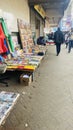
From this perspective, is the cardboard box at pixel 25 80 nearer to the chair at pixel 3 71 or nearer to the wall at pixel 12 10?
the chair at pixel 3 71

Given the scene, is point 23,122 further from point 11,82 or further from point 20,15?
point 20,15

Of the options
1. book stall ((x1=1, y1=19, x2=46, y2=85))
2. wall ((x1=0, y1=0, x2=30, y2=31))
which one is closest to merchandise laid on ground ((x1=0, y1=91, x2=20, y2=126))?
book stall ((x1=1, y1=19, x2=46, y2=85))

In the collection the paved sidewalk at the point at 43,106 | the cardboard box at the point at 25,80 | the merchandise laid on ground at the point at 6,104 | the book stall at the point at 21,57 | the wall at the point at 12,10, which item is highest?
the wall at the point at 12,10

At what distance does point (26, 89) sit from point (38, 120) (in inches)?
48.2

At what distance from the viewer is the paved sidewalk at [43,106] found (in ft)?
7.65

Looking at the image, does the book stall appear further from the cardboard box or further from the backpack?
the backpack

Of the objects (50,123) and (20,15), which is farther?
(20,15)

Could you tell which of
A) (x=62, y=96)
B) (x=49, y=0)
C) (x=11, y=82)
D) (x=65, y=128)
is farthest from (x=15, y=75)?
(x=49, y=0)

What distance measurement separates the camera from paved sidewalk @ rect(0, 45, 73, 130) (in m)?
2.33

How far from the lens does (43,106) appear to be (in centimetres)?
286

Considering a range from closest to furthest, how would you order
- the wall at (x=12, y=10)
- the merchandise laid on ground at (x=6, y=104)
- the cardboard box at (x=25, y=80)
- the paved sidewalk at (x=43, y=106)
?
the merchandise laid on ground at (x=6, y=104)
the paved sidewalk at (x=43, y=106)
the cardboard box at (x=25, y=80)
the wall at (x=12, y=10)

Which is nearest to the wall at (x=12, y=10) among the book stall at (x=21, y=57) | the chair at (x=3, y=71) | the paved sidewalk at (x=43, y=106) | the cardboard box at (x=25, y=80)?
the book stall at (x=21, y=57)

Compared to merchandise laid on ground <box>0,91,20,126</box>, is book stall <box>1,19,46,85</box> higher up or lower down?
higher up

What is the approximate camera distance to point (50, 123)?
2.37 meters
